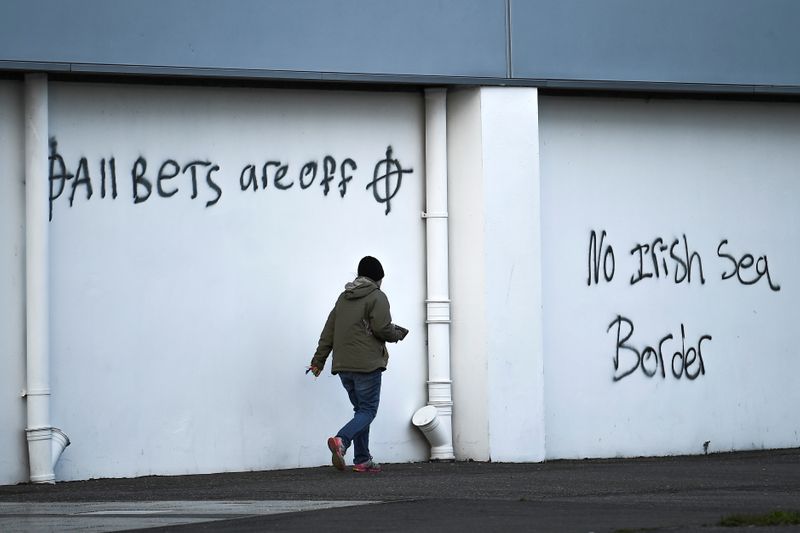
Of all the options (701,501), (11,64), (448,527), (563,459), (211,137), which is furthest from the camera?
(563,459)

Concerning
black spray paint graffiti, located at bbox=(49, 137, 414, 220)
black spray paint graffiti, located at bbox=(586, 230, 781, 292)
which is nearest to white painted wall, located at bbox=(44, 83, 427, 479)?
black spray paint graffiti, located at bbox=(49, 137, 414, 220)

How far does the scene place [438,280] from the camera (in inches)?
522

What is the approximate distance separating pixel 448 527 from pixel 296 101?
5.89m

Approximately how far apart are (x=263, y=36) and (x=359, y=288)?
223 centimetres

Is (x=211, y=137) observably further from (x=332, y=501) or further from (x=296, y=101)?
(x=332, y=501)

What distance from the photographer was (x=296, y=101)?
1303cm

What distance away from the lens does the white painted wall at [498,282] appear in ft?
42.9

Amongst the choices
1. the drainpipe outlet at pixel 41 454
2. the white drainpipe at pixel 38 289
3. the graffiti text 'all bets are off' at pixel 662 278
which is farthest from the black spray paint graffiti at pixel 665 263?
the drainpipe outlet at pixel 41 454

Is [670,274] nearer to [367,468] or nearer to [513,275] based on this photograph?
[513,275]

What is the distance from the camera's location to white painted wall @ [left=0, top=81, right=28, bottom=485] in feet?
39.1

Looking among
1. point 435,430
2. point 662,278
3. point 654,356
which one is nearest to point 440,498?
point 435,430

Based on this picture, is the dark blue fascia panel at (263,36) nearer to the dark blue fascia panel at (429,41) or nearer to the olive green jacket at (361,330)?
the dark blue fascia panel at (429,41)

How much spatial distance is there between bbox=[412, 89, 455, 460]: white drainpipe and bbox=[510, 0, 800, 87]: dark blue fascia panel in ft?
2.77

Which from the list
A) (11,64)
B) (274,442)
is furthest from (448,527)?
(11,64)
